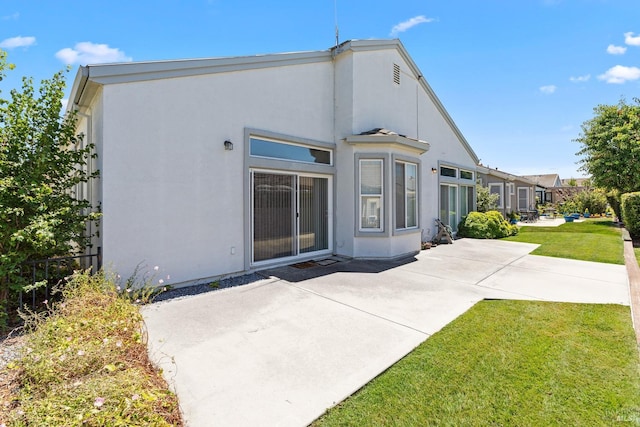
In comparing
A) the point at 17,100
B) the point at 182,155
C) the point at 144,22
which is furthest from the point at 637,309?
the point at 144,22

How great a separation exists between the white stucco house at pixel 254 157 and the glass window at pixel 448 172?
261 centimetres

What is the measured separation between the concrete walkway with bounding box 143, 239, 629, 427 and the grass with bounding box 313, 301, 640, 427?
0.92 ft

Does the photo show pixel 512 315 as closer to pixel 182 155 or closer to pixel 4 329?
pixel 182 155

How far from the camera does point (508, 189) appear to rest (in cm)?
2384

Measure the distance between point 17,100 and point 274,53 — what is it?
211 inches

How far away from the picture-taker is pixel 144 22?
308 inches

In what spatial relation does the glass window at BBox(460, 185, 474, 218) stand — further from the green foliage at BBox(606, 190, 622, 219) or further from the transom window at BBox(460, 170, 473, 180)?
the green foliage at BBox(606, 190, 622, 219)

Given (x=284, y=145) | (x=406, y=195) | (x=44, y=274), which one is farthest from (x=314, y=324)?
(x=406, y=195)

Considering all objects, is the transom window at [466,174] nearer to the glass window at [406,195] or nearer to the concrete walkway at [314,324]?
the glass window at [406,195]

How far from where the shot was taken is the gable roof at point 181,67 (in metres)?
5.45

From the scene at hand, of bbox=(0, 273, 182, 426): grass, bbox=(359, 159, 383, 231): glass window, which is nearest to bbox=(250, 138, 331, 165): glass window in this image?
bbox=(359, 159, 383, 231): glass window

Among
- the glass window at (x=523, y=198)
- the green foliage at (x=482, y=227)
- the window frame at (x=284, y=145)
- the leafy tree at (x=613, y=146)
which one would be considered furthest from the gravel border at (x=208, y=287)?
the glass window at (x=523, y=198)

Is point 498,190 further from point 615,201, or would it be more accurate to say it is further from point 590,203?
point 590,203

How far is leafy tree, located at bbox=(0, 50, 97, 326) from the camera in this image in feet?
14.5
